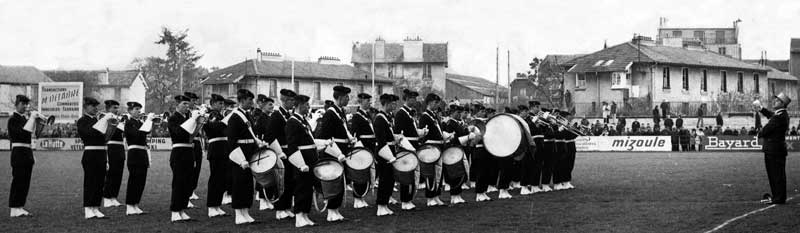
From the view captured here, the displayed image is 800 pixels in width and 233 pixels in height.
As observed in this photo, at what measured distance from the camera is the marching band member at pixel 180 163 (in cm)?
1469

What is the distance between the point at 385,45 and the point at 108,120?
88.5m

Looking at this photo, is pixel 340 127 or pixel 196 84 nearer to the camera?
pixel 340 127

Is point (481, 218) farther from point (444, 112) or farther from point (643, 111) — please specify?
point (643, 111)

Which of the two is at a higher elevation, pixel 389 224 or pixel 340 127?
pixel 340 127

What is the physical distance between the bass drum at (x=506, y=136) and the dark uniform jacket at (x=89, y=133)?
6.85m

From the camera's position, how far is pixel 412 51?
338ft

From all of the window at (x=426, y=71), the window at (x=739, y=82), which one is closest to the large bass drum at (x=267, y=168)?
the window at (x=739, y=82)

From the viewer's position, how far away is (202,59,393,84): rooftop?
81375 mm

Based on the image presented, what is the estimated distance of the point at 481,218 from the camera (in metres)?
14.6

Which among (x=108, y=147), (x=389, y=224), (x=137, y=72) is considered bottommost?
(x=389, y=224)

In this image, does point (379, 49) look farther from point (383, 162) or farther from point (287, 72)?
point (383, 162)

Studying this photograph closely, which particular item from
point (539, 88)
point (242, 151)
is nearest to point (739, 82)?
point (539, 88)

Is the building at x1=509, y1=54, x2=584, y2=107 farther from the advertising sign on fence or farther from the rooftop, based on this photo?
the advertising sign on fence

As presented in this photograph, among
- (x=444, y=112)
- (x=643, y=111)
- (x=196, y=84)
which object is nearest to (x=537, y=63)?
(x=643, y=111)
